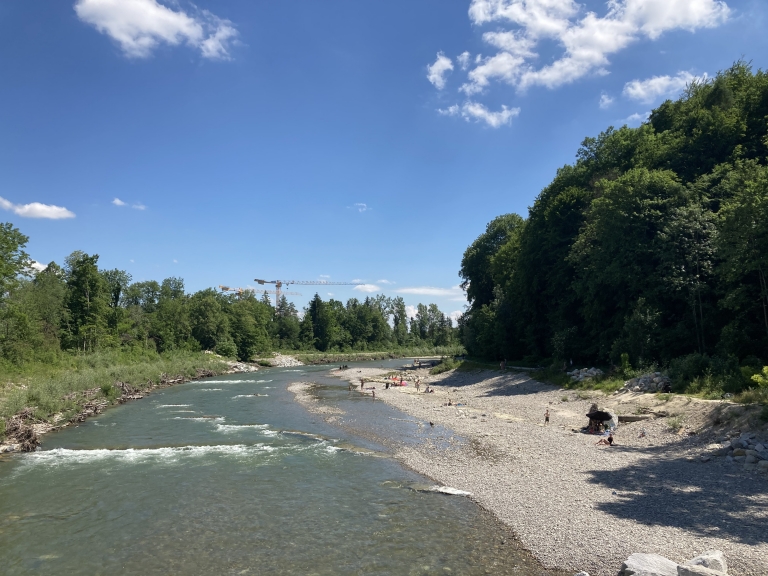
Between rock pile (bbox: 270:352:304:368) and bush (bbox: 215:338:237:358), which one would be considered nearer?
bush (bbox: 215:338:237:358)

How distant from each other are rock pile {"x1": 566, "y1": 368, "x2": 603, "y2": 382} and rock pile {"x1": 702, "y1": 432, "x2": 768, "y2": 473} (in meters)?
17.2

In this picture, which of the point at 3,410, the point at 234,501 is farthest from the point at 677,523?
the point at 3,410

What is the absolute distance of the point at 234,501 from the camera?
632 inches

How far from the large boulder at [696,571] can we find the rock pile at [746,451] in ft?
31.0

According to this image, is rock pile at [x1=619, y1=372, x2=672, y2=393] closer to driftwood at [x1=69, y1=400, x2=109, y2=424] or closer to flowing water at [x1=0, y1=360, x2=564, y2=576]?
flowing water at [x1=0, y1=360, x2=564, y2=576]

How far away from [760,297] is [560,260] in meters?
21.1

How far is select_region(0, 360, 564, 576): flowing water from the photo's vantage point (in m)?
11.8

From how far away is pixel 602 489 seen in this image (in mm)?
15453

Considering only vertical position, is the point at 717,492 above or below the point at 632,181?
below

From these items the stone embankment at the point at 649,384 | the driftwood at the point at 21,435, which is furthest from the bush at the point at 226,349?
the stone embankment at the point at 649,384

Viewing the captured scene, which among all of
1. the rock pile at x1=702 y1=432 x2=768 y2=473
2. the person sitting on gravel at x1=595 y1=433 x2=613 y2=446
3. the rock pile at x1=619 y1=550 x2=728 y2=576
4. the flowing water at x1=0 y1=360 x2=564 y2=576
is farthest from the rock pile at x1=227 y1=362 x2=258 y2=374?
the rock pile at x1=619 y1=550 x2=728 y2=576

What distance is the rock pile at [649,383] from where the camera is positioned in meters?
27.6

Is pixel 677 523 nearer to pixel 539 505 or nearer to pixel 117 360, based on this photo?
pixel 539 505

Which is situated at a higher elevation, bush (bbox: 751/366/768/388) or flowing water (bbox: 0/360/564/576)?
bush (bbox: 751/366/768/388)
